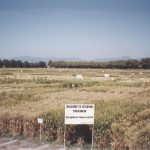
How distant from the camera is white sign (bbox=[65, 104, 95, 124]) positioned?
13930 mm

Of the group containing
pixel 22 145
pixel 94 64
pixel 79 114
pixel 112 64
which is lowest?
pixel 94 64

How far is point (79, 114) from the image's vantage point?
14.0 m

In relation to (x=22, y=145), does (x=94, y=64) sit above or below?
below

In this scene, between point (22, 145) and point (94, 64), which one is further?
point (94, 64)

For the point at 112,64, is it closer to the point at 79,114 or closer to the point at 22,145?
the point at 22,145

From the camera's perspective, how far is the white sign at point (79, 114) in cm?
1393

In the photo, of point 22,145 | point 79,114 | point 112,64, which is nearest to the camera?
point 79,114

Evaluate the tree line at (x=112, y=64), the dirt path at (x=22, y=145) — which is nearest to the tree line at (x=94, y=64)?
the tree line at (x=112, y=64)

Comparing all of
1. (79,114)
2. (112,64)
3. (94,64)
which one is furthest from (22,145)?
(94,64)

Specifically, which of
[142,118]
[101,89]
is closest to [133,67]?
[101,89]

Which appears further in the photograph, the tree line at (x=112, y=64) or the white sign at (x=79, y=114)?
the tree line at (x=112, y=64)

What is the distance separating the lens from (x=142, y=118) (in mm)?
18406

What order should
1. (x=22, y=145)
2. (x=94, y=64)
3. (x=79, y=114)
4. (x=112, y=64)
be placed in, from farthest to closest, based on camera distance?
(x=94, y=64), (x=112, y=64), (x=22, y=145), (x=79, y=114)

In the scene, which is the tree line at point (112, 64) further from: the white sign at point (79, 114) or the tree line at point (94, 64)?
the white sign at point (79, 114)
